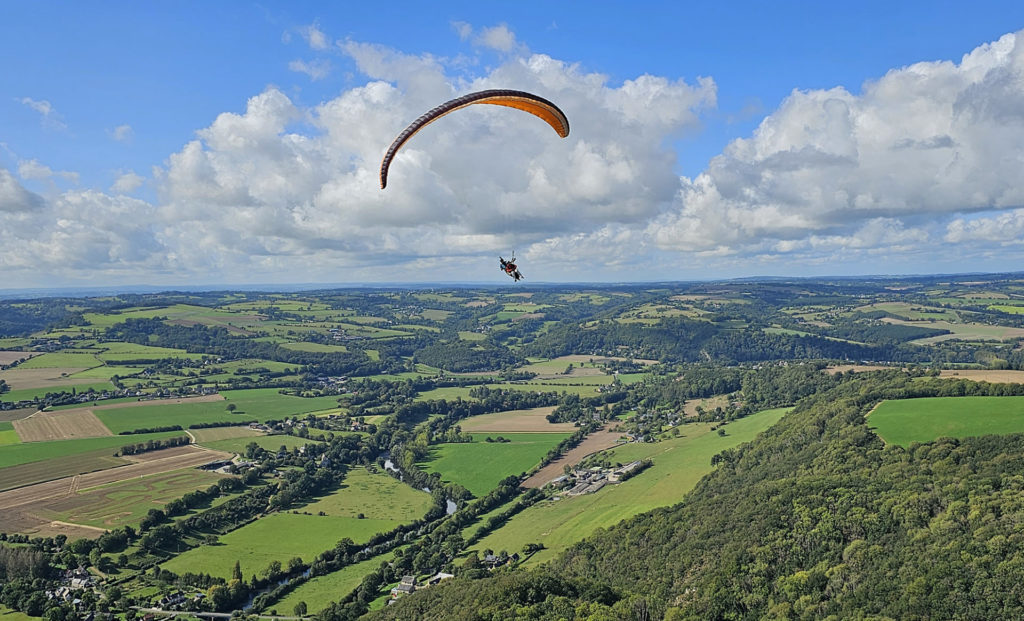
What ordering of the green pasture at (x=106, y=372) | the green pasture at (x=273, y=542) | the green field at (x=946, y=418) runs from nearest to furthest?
the green field at (x=946, y=418), the green pasture at (x=273, y=542), the green pasture at (x=106, y=372)

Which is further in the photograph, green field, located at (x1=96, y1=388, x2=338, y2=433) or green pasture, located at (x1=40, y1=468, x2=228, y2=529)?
green field, located at (x1=96, y1=388, x2=338, y2=433)

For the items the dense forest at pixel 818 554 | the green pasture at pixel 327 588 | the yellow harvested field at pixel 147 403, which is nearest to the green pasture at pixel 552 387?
the yellow harvested field at pixel 147 403

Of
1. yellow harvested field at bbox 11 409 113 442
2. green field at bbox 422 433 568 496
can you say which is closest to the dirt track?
green field at bbox 422 433 568 496

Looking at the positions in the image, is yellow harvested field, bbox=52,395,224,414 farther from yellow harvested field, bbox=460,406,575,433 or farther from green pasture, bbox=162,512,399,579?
green pasture, bbox=162,512,399,579

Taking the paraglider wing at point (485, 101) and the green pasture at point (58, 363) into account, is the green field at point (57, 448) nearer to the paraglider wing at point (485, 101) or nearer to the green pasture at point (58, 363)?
the green pasture at point (58, 363)

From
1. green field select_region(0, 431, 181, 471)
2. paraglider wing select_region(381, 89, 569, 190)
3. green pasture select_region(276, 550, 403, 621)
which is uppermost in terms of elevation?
paraglider wing select_region(381, 89, 569, 190)

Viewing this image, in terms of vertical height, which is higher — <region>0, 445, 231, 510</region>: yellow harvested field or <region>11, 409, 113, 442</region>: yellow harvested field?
<region>11, 409, 113, 442</region>: yellow harvested field

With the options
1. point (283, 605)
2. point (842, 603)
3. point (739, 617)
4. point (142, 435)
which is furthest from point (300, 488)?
point (842, 603)
